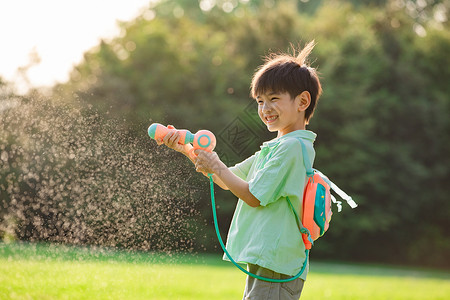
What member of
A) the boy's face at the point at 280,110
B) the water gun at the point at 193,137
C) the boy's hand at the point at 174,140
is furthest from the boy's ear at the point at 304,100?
the boy's hand at the point at 174,140

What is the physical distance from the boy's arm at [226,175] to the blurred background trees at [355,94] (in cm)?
1433

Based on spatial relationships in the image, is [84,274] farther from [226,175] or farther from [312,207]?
[312,207]

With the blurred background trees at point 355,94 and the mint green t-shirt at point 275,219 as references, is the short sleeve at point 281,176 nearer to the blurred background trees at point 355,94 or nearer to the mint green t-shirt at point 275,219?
the mint green t-shirt at point 275,219

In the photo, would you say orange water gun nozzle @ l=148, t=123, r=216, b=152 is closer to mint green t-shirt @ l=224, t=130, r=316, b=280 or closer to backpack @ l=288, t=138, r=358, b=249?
mint green t-shirt @ l=224, t=130, r=316, b=280

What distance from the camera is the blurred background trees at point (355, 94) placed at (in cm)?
1772

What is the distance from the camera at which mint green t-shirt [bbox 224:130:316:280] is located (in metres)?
2.42

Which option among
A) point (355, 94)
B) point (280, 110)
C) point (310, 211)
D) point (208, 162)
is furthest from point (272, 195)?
point (355, 94)

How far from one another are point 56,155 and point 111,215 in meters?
0.86

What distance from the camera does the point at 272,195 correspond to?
2.44 metres

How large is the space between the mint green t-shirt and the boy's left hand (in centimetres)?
16

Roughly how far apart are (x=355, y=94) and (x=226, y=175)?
57.6ft

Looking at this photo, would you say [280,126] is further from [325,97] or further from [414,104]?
[414,104]

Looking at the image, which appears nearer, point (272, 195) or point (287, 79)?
point (272, 195)

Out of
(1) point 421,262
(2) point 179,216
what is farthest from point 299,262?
(1) point 421,262
